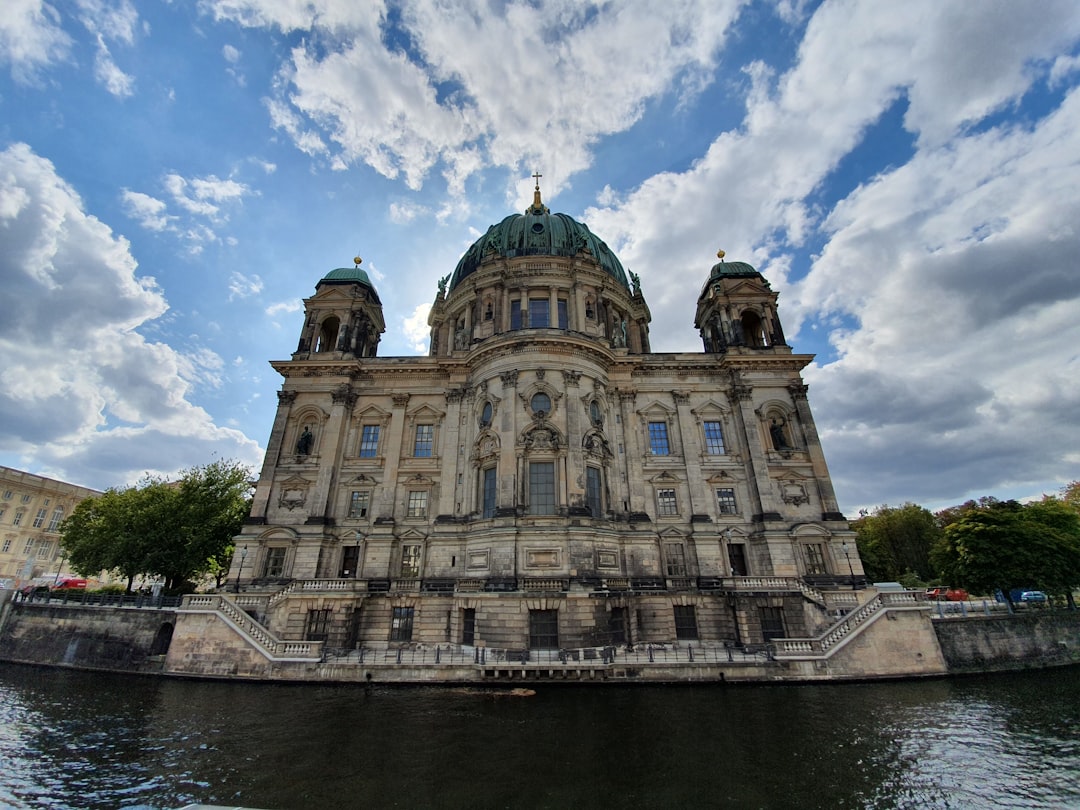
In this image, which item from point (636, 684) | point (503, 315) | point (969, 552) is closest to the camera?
point (636, 684)

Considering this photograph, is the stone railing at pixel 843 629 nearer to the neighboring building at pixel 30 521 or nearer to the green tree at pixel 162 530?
the green tree at pixel 162 530

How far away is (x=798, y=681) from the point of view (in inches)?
755

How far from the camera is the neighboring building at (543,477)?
24.0m

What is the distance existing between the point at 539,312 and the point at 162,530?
99.1 feet

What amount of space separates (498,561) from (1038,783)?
20.1 m

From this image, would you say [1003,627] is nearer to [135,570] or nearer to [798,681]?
[798,681]

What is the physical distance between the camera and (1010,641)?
73.0 ft

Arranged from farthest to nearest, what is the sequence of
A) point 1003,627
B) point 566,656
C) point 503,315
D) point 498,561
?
1. point 503,315
2. point 498,561
3. point 1003,627
4. point 566,656

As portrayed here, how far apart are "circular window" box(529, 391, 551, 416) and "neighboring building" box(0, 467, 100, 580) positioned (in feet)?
179

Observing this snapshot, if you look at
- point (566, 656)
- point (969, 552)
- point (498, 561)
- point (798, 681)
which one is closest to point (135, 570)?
point (498, 561)

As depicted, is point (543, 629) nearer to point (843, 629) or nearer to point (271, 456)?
point (843, 629)

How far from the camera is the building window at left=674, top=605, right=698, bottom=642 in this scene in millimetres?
24594

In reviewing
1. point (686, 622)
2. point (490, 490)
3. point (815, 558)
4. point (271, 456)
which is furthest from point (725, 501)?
point (271, 456)

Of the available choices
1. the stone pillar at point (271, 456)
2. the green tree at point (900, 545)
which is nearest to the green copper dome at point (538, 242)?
the stone pillar at point (271, 456)
